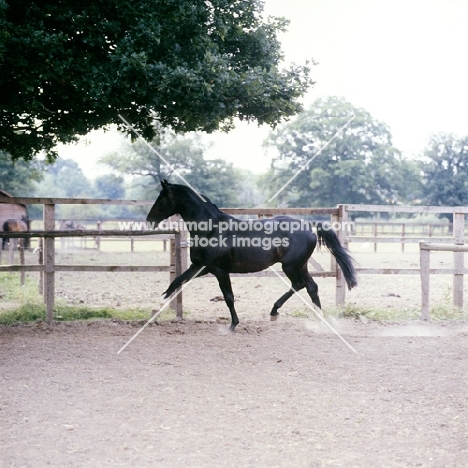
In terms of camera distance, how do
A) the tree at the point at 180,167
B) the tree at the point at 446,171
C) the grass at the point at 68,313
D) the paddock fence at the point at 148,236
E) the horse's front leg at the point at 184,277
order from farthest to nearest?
1. the tree at the point at 446,171
2. the tree at the point at 180,167
3. the grass at the point at 68,313
4. the paddock fence at the point at 148,236
5. the horse's front leg at the point at 184,277

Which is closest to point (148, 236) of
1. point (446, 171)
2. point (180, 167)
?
point (180, 167)

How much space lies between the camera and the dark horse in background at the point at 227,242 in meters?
7.74

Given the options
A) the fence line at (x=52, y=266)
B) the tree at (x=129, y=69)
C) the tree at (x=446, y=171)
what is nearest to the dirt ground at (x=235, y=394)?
the fence line at (x=52, y=266)

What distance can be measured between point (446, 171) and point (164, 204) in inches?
2294

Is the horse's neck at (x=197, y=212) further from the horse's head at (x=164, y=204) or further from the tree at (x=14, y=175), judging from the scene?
the tree at (x=14, y=175)

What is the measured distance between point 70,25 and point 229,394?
4.87m

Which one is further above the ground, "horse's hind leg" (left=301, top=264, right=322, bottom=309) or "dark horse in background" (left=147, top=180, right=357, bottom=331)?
"dark horse in background" (left=147, top=180, right=357, bottom=331)

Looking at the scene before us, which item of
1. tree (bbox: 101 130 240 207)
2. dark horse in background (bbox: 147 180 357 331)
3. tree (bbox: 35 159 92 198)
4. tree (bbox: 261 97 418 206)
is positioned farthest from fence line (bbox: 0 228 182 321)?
tree (bbox: 35 159 92 198)

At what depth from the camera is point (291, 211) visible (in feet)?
30.5

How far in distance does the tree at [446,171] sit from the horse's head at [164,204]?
54.6 metres

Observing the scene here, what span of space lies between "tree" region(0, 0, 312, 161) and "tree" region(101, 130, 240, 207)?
38.2 meters

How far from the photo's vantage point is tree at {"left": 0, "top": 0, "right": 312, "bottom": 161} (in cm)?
639

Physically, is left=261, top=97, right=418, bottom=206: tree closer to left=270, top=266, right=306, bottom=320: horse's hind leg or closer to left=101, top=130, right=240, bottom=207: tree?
left=101, top=130, right=240, bottom=207: tree

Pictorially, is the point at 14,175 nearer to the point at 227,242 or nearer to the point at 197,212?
the point at 197,212
